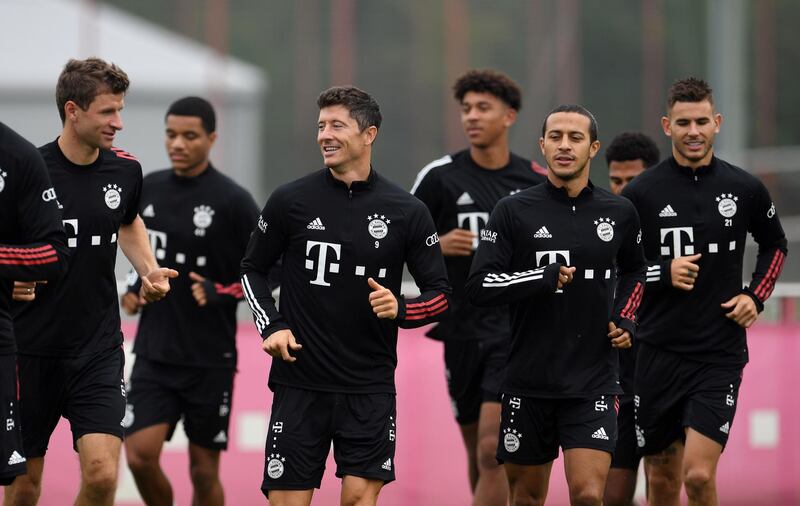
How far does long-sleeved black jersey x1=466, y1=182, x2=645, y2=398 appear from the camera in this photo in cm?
707

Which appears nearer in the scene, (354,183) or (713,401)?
(354,183)

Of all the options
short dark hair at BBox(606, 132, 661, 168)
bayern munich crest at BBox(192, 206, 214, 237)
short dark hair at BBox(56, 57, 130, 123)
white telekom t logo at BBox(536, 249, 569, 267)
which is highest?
short dark hair at BBox(56, 57, 130, 123)

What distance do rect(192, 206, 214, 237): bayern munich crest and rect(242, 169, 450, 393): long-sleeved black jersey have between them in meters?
1.60

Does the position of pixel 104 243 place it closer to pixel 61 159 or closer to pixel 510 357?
pixel 61 159

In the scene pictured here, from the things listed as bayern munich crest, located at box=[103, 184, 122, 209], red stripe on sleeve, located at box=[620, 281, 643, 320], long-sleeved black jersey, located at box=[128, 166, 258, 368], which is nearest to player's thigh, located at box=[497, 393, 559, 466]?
red stripe on sleeve, located at box=[620, 281, 643, 320]

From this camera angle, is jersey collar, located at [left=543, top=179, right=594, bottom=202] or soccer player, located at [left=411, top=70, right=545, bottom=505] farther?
soccer player, located at [left=411, top=70, right=545, bottom=505]

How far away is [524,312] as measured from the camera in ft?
23.6

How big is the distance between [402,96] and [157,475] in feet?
65.3

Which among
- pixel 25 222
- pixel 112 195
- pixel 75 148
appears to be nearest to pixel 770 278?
pixel 112 195

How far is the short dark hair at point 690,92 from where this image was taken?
7691 millimetres

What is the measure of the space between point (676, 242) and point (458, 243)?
134 cm

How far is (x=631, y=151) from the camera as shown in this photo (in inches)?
348

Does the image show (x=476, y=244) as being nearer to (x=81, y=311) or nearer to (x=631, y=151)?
(x=631, y=151)

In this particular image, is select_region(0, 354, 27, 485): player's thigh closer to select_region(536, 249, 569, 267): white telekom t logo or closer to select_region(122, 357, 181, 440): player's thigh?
select_region(122, 357, 181, 440): player's thigh
